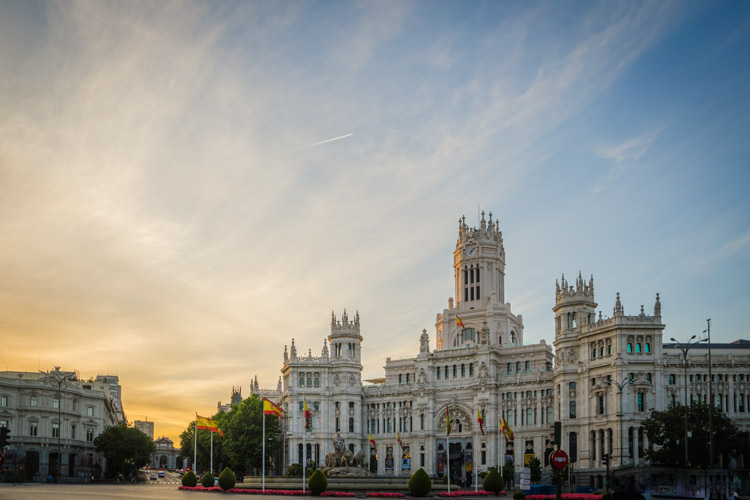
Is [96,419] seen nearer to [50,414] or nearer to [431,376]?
[50,414]

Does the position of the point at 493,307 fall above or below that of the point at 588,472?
above

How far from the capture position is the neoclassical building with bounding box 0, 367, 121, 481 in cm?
12275

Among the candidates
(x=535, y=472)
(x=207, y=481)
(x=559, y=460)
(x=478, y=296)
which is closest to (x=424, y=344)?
(x=478, y=296)

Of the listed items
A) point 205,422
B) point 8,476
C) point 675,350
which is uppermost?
point 675,350

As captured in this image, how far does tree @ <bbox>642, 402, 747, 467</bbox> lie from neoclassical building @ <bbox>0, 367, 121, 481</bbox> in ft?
284

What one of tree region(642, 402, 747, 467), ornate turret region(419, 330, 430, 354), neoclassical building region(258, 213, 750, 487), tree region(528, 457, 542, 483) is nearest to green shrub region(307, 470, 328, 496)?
neoclassical building region(258, 213, 750, 487)

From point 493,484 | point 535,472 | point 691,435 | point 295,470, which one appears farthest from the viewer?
point 295,470

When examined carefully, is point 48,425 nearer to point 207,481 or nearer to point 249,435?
point 249,435

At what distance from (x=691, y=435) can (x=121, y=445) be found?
316 ft

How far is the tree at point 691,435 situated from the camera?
84.4m

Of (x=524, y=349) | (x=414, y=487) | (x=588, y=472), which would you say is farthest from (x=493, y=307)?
(x=414, y=487)

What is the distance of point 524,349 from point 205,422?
5273 centimetres

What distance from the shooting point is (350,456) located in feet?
333

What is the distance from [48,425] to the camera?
12800cm
